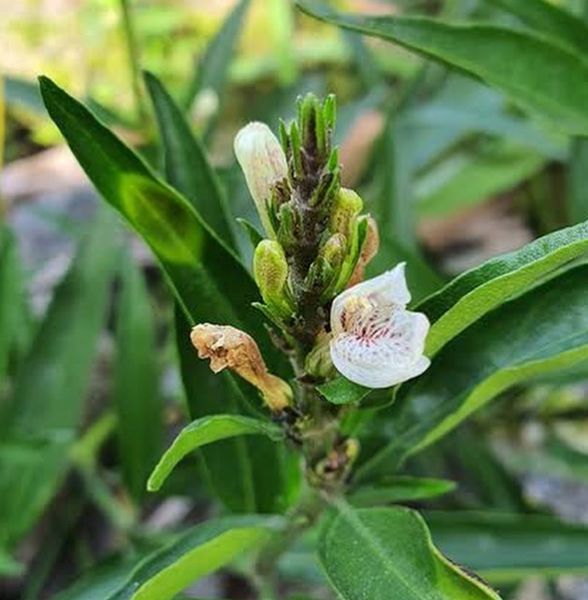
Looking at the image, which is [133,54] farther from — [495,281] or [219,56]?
[495,281]

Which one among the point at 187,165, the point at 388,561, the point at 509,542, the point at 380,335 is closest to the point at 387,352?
the point at 380,335

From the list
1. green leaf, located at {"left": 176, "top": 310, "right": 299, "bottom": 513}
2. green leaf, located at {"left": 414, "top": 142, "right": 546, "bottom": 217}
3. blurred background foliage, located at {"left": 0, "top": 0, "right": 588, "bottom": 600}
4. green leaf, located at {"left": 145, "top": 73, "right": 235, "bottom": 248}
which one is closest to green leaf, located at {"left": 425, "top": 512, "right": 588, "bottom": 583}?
blurred background foliage, located at {"left": 0, "top": 0, "right": 588, "bottom": 600}

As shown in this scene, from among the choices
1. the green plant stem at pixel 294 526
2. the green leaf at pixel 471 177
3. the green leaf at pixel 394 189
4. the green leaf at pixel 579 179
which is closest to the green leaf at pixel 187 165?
the green plant stem at pixel 294 526

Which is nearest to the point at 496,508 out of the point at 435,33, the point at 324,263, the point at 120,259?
the point at 120,259

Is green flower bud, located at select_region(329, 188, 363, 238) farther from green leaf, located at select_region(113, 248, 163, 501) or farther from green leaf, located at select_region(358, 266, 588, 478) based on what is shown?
green leaf, located at select_region(113, 248, 163, 501)

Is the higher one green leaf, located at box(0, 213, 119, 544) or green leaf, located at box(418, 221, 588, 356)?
green leaf, located at box(418, 221, 588, 356)

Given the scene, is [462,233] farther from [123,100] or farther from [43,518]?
[43,518]
